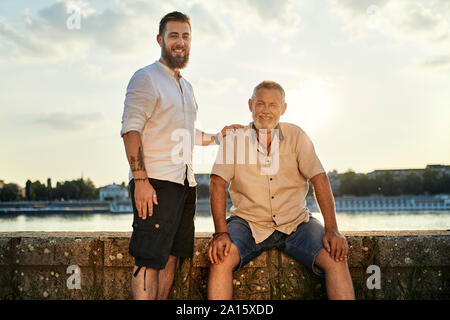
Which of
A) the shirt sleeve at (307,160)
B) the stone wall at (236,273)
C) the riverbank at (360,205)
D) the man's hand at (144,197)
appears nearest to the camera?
the man's hand at (144,197)

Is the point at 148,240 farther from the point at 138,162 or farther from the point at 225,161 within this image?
the point at 225,161

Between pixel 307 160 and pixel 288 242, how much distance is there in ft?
1.54

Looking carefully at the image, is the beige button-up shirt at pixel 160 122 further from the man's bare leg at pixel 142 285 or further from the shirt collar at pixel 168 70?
the man's bare leg at pixel 142 285

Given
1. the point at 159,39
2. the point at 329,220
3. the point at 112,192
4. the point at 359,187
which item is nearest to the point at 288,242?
the point at 329,220

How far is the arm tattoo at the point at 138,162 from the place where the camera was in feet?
6.50

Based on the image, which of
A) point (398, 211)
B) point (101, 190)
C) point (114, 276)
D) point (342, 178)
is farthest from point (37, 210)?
point (114, 276)

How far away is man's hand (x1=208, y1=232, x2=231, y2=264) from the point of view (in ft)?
7.12

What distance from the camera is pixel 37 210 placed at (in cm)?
7019

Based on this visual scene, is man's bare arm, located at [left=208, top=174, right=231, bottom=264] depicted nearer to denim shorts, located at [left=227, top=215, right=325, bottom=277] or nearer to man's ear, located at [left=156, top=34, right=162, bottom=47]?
denim shorts, located at [left=227, top=215, right=325, bottom=277]

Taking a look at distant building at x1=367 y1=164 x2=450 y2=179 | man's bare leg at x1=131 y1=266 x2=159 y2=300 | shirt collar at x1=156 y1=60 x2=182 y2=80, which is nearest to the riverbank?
distant building at x1=367 y1=164 x2=450 y2=179

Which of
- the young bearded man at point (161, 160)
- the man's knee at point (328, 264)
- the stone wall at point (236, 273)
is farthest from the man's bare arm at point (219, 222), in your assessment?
the man's knee at point (328, 264)

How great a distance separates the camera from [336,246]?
2.19 meters

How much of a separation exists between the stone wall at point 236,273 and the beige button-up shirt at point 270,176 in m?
0.27

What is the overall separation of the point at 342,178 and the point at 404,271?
80.4m
